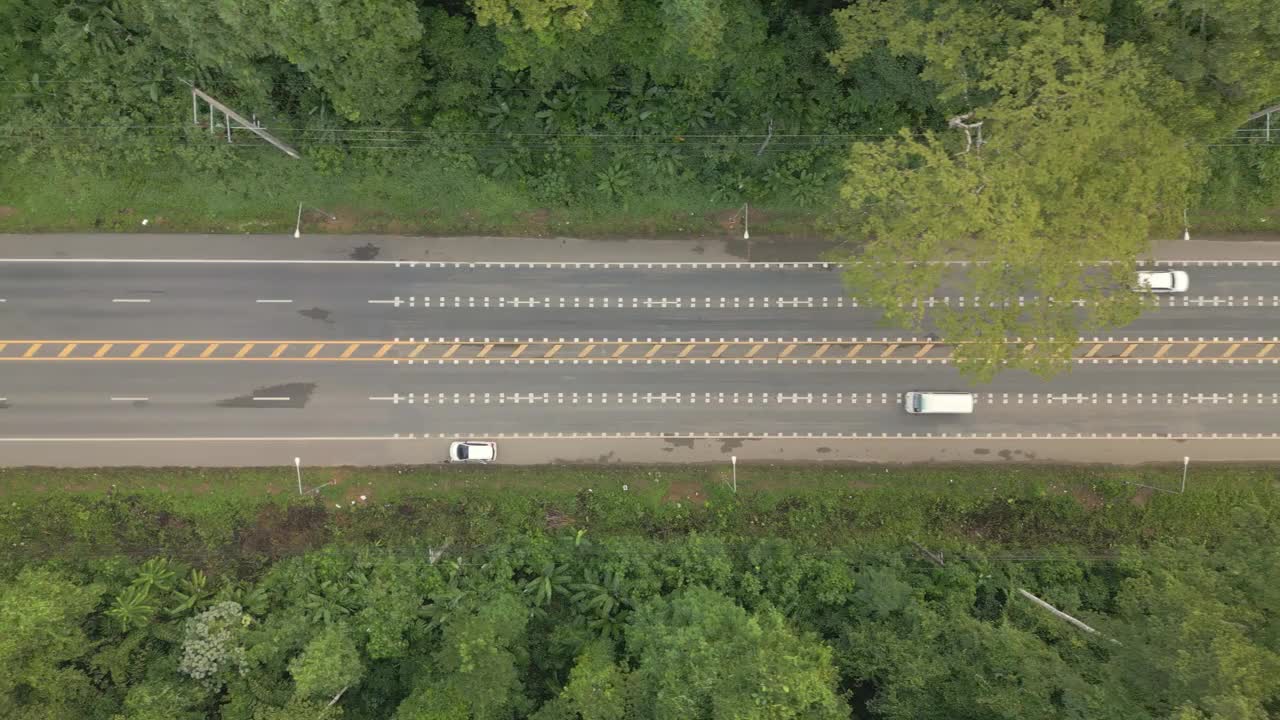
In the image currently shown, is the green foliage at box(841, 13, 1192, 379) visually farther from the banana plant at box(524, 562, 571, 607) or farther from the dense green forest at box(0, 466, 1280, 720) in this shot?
the banana plant at box(524, 562, 571, 607)

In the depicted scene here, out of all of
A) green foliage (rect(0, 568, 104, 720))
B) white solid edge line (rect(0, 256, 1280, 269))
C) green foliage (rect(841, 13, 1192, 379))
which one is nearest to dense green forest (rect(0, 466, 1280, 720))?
green foliage (rect(0, 568, 104, 720))

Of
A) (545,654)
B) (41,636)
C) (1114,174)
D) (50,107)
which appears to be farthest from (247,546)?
(1114,174)

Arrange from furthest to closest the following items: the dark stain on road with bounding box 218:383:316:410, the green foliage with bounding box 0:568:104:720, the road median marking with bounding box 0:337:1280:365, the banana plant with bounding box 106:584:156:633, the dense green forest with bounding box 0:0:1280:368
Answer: the road median marking with bounding box 0:337:1280:365
the dark stain on road with bounding box 218:383:316:410
the banana plant with bounding box 106:584:156:633
the green foliage with bounding box 0:568:104:720
the dense green forest with bounding box 0:0:1280:368

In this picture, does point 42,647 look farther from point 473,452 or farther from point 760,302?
point 760,302

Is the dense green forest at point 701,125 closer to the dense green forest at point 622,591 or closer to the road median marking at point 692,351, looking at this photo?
the road median marking at point 692,351

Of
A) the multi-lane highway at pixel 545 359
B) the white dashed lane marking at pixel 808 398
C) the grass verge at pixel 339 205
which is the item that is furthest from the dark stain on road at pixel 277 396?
the grass verge at pixel 339 205
